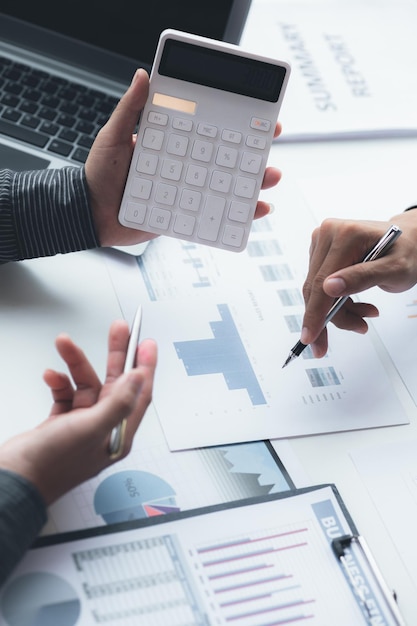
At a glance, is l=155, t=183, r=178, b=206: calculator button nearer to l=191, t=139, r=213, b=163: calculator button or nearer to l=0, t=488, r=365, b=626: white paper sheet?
l=191, t=139, r=213, b=163: calculator button

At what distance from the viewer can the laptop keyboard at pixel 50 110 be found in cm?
83

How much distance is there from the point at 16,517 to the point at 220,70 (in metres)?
0.43

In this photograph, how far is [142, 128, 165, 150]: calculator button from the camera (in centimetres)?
70

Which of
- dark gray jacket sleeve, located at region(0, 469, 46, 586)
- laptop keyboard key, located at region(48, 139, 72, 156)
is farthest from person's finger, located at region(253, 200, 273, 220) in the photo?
dark gray jacket sleeve, located at region(0, 469, 46, 586)

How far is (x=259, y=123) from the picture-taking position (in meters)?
0.71

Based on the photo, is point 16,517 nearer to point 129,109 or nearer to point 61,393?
point 61,393

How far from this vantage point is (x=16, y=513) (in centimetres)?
52

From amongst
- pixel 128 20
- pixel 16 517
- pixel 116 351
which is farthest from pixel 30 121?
pixel 16 517

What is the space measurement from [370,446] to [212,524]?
18cm

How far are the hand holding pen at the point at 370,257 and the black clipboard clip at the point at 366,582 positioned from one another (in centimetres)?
18

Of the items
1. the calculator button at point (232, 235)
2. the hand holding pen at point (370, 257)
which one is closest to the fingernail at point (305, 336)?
the hand holding pen at point (370, 257)

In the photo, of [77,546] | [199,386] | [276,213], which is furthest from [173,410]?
[276,213]

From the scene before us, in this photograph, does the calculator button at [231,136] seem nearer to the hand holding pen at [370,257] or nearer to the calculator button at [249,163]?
the calculator button at [249,163]

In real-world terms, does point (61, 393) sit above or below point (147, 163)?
below
